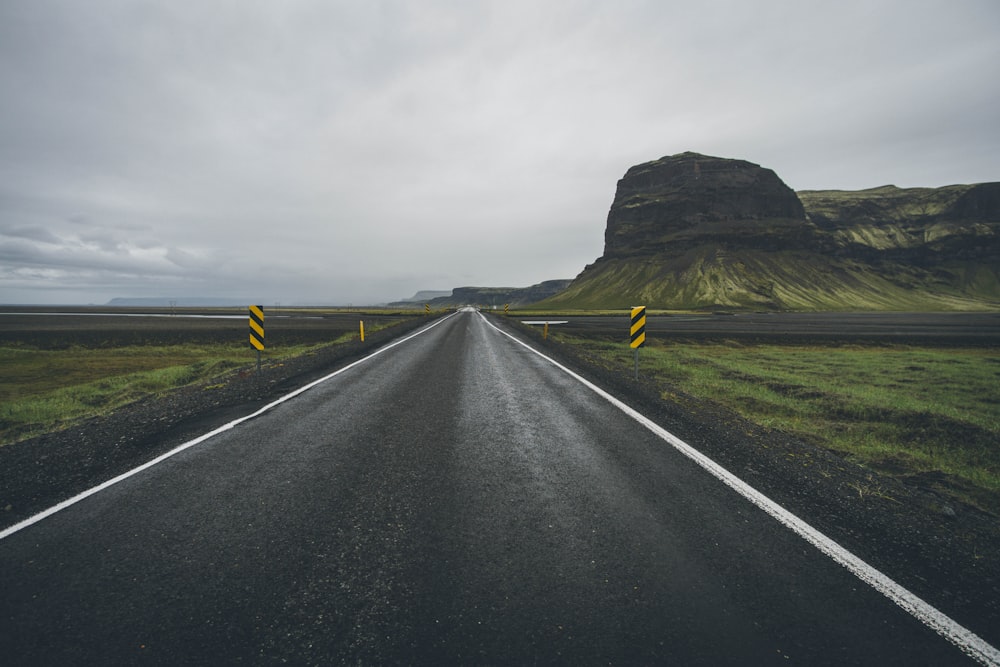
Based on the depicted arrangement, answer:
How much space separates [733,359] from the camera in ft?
56.4

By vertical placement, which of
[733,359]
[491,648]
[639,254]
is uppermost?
[639,254]

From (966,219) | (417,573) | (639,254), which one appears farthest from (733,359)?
(966,219)

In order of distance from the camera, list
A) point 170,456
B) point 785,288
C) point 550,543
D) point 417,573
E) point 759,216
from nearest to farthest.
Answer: point 417,573, point 550,543, point 170,456, point 785,288, point 759,216

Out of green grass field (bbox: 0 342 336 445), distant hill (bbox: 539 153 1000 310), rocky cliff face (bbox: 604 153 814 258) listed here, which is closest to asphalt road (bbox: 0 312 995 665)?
green grass field (bbox: 0 342 336 445)

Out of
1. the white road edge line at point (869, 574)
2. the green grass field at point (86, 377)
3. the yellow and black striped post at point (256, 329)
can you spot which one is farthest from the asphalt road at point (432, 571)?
the green grass field at point (86, 377)

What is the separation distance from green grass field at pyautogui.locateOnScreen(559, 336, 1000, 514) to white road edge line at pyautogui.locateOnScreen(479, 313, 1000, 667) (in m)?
2.68

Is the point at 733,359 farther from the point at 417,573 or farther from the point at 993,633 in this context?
the point at 417,573

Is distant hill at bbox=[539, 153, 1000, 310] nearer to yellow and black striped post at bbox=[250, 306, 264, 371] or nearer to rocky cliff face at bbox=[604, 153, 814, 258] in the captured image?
rocky cliff face at bbox=[604, 153, 814, 258]

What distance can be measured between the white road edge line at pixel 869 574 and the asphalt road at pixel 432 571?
0.23 ft

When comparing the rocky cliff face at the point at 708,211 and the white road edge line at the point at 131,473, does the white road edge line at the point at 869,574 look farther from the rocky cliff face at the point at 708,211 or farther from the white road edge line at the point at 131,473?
the rocky cliff face at the point at 708,211

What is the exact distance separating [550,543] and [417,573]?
1035mm

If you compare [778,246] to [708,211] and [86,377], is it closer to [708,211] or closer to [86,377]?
[708,211]

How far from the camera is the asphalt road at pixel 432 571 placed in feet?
6.78

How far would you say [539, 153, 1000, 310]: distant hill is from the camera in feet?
411
